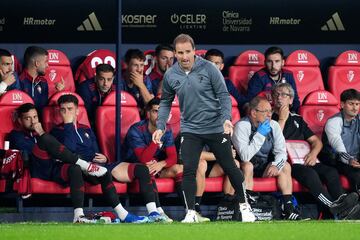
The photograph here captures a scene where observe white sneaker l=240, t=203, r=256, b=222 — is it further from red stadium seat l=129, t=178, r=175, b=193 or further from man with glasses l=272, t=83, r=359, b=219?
man with glasses l=272, t=83, r=359, b=219

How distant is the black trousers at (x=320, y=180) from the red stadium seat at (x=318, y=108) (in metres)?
1.01

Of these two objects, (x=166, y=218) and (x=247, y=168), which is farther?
(x=247, y=168)

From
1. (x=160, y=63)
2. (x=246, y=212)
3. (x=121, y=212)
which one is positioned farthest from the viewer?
(x=160, y=63)

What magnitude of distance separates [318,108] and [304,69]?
2.27ft

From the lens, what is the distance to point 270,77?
1603 cm

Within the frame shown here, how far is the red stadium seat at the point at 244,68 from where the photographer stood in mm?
16359

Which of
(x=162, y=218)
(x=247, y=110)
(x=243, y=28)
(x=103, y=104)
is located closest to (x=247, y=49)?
(x=243, y=28)

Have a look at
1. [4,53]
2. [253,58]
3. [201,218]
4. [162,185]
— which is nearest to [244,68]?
[253,58]

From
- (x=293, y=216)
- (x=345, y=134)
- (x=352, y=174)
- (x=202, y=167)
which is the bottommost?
(x=293, y=216)

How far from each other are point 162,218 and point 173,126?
6.24 ft

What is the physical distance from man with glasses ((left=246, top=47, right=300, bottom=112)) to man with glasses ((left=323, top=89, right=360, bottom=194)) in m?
0.71

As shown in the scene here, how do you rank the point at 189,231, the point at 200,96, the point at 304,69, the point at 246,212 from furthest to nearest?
the point at 304,69
the point at 246,212
the point at 200,96
the point at 189,231

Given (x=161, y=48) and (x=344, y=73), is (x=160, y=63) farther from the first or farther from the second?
(x=344, y=73)

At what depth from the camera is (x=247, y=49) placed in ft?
55.9
